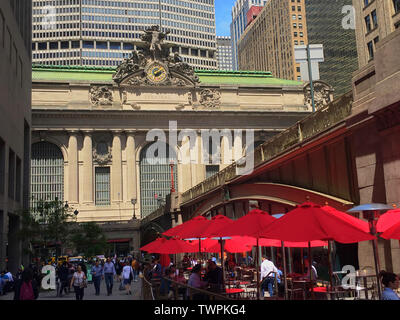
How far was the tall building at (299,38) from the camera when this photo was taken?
108312 mm

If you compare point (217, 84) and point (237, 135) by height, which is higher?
point (217, 84)

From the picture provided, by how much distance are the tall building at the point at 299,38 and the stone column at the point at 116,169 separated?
171 ft

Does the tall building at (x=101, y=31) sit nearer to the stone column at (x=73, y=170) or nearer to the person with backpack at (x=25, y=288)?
the stone column at (x=73, y=170)

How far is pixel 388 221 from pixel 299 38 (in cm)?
12336

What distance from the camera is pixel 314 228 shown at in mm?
10555

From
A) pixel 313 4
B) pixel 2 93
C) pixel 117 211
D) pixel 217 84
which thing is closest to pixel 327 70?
pixel 313 4

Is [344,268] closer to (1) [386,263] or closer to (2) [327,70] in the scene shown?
(1) [386,263]

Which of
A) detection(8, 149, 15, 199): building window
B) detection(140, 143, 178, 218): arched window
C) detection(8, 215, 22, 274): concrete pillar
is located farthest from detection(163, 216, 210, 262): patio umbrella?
detection(140, 143, 178, 218): arched window

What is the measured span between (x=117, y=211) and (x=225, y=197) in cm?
3420

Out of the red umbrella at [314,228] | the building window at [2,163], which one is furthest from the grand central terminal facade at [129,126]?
the red umbrella at [314,228]

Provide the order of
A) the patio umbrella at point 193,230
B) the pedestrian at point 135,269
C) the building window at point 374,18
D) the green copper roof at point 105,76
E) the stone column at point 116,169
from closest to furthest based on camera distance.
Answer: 1. the patio umbrella at point 193,230
2. the pedestrian at point 135,269
3. the building window at point 374,18
4. the stone column at point 116,169
5. the green copper roof at point 105,76

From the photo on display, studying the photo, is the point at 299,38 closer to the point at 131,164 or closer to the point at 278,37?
the point at 278,37

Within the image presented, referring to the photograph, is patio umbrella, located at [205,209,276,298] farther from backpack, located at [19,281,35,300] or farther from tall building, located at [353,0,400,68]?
tall building, located at [353,0,400,68]

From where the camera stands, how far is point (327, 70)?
113000mm
